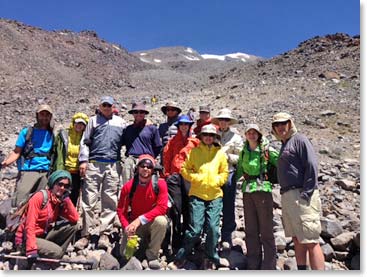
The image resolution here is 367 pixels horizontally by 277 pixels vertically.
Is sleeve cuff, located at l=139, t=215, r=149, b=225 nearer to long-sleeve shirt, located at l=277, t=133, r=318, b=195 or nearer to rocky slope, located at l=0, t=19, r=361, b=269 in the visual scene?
rocky slope, located at l=0, t=19, r=361, b=269

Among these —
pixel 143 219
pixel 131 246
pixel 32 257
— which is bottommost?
pixel 32 257

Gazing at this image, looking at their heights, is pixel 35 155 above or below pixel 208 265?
above

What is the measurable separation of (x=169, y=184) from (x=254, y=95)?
15450 mm

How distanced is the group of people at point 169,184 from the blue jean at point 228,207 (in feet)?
0.05

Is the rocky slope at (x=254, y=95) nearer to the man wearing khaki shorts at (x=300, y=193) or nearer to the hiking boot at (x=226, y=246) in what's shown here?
the hiking boot at (x=226, y=246)

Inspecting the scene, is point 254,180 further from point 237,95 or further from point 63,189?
point 237,95

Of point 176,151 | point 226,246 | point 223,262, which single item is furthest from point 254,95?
point 223,262

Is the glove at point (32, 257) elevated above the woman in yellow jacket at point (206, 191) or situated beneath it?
situated beneath

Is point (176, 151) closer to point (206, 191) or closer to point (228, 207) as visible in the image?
point (206, 191)

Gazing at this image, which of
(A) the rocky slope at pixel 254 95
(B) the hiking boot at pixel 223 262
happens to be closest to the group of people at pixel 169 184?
(B) the hiking boot at pixel 223 262

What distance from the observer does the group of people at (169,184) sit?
4.55 m

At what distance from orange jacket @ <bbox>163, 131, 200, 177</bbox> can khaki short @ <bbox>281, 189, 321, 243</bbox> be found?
155 centimetres

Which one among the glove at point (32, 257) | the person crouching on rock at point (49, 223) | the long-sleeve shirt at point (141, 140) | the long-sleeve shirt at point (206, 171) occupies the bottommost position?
the glove at point (32, 257)

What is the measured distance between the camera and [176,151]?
5.64 meters
